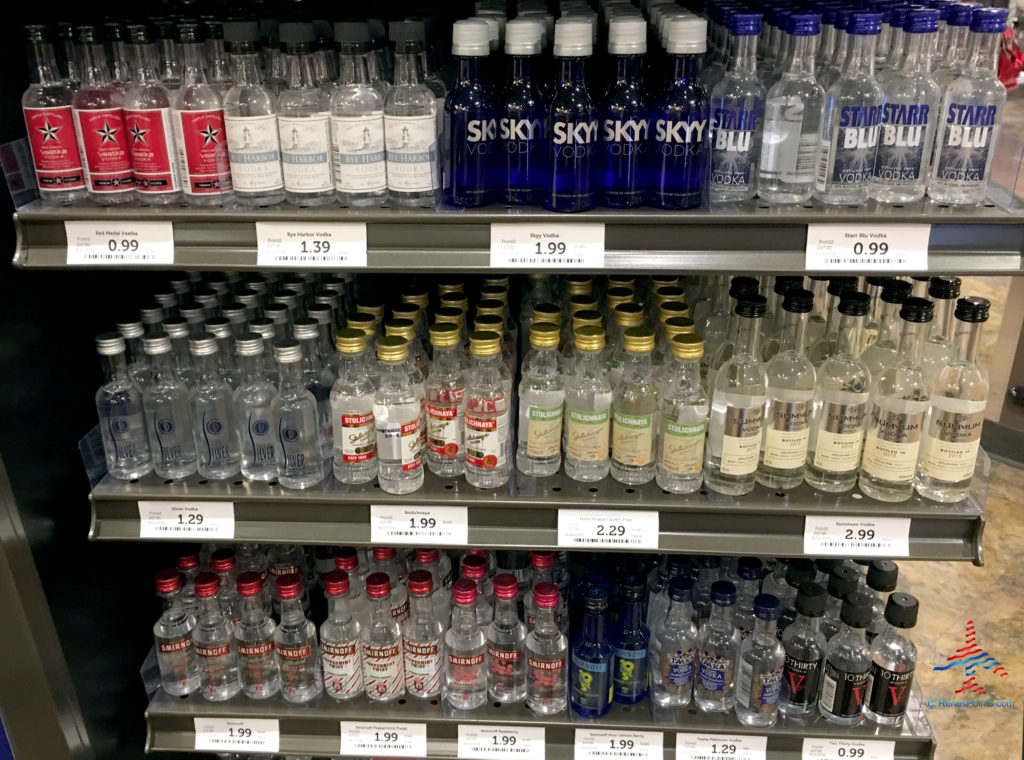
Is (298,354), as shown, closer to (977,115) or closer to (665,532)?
(665,532)

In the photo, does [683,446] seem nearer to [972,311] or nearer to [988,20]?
[972,311]

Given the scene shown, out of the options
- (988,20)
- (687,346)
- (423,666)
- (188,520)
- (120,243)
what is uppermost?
(988,20)

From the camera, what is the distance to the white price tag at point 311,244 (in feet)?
4.51

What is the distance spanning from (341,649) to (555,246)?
926 mm

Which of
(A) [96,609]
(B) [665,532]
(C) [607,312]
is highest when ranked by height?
(C) [607,312]

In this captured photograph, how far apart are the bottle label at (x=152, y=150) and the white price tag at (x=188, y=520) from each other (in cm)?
56

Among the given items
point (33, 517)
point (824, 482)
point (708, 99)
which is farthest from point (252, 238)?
point (824, 482)

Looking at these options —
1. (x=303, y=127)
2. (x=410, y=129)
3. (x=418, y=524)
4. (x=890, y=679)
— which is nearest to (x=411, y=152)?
(x=410, y=129)

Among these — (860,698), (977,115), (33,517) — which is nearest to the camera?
(977,115)

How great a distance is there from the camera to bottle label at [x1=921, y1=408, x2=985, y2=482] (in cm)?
147

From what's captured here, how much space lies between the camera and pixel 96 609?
1.73 meters

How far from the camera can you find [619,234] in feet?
4.44

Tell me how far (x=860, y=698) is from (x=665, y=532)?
1.80 ft

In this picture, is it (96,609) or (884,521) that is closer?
(884,521)
